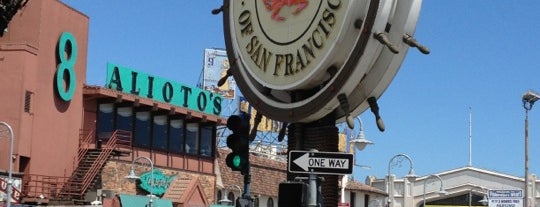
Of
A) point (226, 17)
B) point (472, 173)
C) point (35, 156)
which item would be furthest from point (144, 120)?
point (472, 173)

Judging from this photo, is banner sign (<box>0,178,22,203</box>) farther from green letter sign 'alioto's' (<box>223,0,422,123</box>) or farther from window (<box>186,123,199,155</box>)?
green letter sign 'alioto's' (<box>223,0,422,123</box>)

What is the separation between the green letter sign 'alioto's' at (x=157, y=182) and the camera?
44.2 meters

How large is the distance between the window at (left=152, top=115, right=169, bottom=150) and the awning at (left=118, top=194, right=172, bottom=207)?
4.42 metres

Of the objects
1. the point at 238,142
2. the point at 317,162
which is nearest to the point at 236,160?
the point at 238,142

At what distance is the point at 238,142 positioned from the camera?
13.5m

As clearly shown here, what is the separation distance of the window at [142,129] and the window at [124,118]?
0.47 meters

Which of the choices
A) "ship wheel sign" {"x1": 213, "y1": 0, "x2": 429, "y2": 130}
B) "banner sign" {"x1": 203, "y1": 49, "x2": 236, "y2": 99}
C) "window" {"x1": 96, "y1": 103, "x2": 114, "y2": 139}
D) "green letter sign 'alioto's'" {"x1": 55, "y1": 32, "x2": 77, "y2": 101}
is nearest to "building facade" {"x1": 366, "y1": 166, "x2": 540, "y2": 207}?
"banner sign" {"x1": 203, "y1": 49, "x2": 236, "y2": 99}

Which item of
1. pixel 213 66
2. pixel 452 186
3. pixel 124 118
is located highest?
pixel 213 66

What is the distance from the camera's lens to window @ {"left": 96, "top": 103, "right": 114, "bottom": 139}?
139 feet

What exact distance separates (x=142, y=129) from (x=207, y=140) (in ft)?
20.1

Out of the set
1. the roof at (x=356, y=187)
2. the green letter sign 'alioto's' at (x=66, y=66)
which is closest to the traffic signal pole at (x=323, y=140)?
the green letter sign 'alioto's' at (x=66, y=66)

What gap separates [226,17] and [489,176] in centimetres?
6479

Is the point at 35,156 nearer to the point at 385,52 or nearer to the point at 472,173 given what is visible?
the point at 385,52

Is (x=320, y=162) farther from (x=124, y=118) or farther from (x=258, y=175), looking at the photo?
(x=258, y=175)
